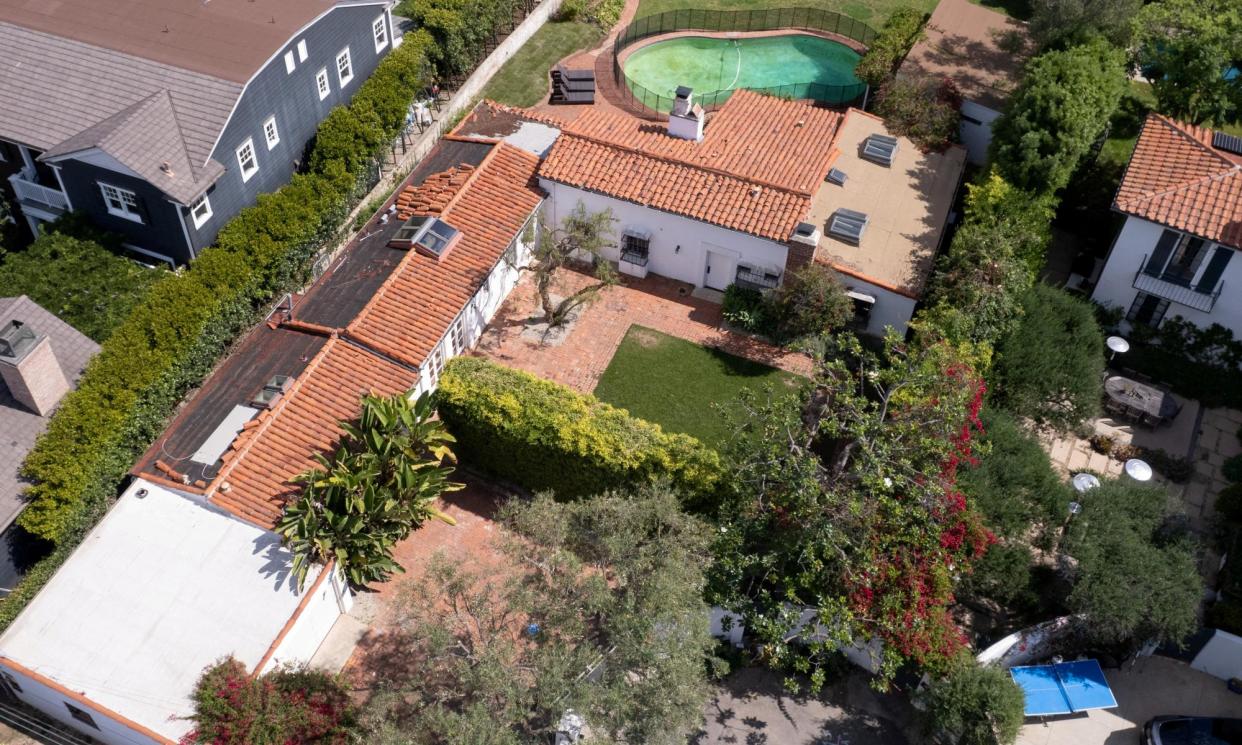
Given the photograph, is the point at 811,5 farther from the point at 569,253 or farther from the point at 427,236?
the point at 427,236

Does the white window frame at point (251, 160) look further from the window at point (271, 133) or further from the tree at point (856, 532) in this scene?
the tree at point (856, 532)

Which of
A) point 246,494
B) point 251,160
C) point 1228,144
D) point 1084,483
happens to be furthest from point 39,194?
point 1228,144

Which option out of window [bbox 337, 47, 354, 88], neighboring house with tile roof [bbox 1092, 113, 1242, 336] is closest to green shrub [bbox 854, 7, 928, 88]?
neighboring house with tile roof [bbox 1092, 113, 1242, 336]

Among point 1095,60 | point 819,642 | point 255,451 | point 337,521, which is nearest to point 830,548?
point 819,642

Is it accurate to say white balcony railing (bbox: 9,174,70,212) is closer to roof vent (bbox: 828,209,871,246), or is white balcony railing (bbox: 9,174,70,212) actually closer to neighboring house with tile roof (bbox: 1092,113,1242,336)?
roof vent (bbox: 828,209,871,246)

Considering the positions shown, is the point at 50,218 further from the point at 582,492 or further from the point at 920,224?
the point at 920,224
